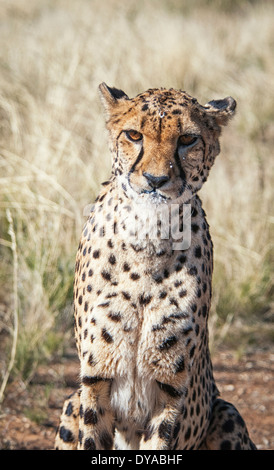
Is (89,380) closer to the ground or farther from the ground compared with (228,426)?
farther from the ground

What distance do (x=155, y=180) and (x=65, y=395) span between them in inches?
65.4

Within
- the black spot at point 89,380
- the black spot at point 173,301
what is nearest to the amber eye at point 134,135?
the black spot at point 173,301

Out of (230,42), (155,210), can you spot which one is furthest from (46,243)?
(230,42)

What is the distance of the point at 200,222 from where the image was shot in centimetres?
215

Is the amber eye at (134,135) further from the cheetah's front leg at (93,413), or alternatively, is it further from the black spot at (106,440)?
the black spot at (106,440)

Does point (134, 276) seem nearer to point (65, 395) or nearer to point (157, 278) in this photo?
point (157, 278)

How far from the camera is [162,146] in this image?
1930 millimetres

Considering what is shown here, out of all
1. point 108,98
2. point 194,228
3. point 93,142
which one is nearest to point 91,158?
point 93,142

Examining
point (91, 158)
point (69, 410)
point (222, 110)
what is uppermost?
point (91, 158)

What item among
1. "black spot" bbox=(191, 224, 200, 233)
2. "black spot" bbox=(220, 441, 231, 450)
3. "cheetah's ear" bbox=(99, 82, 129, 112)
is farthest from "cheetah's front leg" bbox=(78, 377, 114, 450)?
"cheetah's ear" bbox=(99, 82, 129, 112)

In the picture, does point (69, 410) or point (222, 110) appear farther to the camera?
point (69, 410)

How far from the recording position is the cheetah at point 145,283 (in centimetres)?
198

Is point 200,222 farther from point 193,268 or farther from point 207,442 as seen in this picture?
point 207,442

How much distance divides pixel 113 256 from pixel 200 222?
11.7 inches
